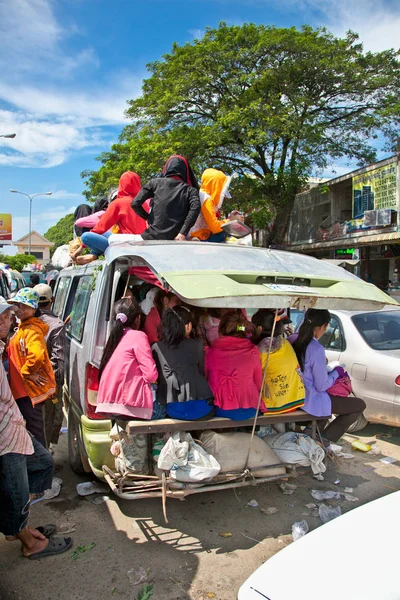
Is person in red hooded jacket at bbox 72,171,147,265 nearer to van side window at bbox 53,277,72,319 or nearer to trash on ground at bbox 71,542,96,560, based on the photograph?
van side window at bbox 53,277,72,319

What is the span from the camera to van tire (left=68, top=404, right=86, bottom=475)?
4.12 meters

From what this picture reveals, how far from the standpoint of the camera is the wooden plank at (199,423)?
3.23 metres

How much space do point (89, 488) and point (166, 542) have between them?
1075 mm

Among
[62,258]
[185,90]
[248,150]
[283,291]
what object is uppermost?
[185,90]

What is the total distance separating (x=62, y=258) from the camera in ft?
22.6

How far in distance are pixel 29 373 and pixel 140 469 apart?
1.22 meters

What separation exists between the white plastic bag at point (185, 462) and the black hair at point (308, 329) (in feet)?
4.26

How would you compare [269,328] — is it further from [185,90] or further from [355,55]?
[355,55]

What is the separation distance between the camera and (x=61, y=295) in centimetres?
677

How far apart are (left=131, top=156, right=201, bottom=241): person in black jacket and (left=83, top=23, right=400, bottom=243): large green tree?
14.4 meters

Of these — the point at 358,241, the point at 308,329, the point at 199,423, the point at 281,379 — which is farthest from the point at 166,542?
the point at 358,241

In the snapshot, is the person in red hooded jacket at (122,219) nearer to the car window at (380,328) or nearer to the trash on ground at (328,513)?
the car window at (380,328)

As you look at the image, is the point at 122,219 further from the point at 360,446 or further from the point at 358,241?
the point at 358,241

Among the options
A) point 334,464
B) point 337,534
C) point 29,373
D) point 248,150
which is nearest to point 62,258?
point 29,373
